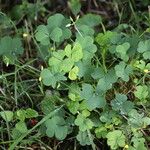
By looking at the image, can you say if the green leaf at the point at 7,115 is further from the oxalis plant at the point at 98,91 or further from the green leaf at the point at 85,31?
the green leaf at the point at 85,31

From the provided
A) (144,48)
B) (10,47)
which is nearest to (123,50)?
(144,48)

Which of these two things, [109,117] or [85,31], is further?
[85,31]

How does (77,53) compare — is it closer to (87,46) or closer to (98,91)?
(87,46)

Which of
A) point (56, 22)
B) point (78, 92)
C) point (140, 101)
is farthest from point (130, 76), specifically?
point (56, 22)

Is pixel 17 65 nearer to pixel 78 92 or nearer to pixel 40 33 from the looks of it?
pixel 40 33

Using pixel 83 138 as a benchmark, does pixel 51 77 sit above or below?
above

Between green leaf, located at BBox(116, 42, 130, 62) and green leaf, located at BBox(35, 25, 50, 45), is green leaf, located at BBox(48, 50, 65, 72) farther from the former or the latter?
green leaf, located at BBox(116, 42, 130, 62)

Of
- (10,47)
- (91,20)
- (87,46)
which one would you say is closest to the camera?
(87,46)

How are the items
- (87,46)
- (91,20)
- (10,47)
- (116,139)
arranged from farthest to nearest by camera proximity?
(91,20) → (10,47) → (87,46) → (116,139)
